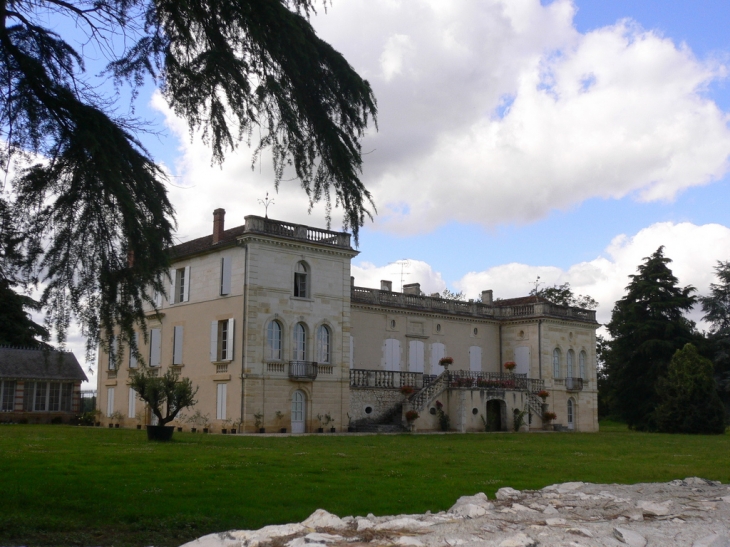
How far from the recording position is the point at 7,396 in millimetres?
34719

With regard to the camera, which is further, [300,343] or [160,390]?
[300,343]

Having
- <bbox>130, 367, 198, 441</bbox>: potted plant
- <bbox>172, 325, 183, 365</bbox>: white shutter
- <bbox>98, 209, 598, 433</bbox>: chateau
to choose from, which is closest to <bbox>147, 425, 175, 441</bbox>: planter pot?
<bbox>130, 367, 198, 441</bbox>: potted plant

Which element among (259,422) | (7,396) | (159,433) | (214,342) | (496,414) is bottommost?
(159,433)

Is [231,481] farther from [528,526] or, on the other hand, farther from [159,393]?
[159,393]

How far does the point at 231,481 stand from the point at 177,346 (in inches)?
849

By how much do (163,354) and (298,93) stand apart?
25.9m

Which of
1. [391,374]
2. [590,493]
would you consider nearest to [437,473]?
[590,493]

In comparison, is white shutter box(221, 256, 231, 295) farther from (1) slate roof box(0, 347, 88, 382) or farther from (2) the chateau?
(1) slate roof box(0, 347, 88, 382)

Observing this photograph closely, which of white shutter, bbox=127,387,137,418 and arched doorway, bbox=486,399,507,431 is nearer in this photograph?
white shutter, bbox=127,387,137,418

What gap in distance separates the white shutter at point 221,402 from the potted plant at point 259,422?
1.29 metres

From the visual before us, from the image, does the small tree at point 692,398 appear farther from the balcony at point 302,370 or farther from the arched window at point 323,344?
the balcony at point 302,370

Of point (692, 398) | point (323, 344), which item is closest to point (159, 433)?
point (323, 344)

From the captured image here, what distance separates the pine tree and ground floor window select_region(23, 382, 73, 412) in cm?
3001

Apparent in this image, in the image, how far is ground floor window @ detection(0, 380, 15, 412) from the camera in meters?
34.5
